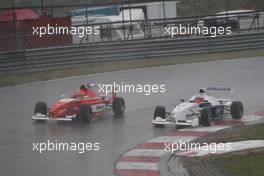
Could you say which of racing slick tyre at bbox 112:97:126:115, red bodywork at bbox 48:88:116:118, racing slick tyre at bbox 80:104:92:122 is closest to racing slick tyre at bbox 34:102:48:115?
red bodywork at bbox 48:88:116:118

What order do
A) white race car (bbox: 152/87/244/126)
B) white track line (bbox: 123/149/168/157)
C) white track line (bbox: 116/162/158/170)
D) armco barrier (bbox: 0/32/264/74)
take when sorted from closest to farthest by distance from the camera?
1. white track line (bbox: 116/162/158/170)
2. white track line (bbox: 123/149/168/157)
3. white race car (bbox: 152/87/244/126)
4. armco barrier (bbox: 0/32/264/74)

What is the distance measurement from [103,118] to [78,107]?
850 mm

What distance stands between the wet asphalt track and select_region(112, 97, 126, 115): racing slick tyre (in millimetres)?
202

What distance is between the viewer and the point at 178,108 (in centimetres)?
1373

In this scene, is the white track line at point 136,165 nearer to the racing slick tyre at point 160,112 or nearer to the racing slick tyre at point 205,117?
the racing slick tyre at point 205,117

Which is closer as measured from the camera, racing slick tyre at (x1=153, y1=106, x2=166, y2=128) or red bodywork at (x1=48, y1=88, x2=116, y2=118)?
racing slick tyre at (x1=153, y1=106, x2=166, y2=128)

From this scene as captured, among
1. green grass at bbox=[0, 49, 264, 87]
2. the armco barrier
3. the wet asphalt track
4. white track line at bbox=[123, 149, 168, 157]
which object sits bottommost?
white track line at bbox=[123, 149, 168, 157]

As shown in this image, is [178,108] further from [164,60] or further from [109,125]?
[164,60]

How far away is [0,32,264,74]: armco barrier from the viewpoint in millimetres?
25578

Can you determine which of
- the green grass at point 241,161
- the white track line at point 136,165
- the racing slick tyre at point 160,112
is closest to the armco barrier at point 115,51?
the racing slick tyre at point 160,112

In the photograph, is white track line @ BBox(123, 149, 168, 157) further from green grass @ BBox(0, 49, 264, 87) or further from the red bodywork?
green grass @ BBox(0, 49, 264, 87)

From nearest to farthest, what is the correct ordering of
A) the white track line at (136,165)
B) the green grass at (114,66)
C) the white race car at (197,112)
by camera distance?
the white track line at (136,165) < the white race car at (197,112) < the green grass at (114,66)

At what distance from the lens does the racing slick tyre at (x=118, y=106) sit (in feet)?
51.0

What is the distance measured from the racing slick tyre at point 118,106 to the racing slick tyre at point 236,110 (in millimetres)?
2590
